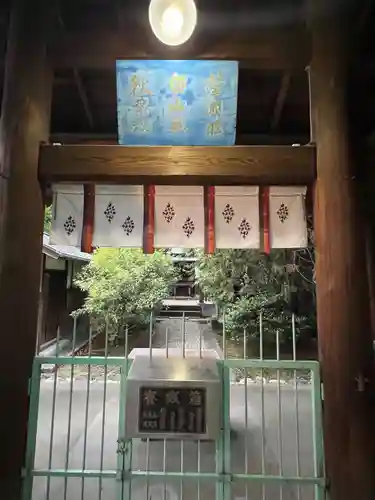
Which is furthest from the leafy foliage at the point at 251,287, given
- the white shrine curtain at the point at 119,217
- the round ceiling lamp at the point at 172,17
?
the round ceiling lamp at the point at 172,17

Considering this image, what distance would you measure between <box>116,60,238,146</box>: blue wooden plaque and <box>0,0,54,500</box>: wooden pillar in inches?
29.5

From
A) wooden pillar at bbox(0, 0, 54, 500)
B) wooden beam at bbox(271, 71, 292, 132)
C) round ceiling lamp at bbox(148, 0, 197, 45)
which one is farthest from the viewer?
wooden beam at bbox(271, 71, 292, 132)

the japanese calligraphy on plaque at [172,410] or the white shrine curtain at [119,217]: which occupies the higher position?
the white shrine curtain at [119,217]

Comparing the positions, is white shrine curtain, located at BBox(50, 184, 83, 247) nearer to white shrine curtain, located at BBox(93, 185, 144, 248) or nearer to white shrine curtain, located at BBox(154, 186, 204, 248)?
white shrine curtain, located at BBox(93, 185, 144, 248)

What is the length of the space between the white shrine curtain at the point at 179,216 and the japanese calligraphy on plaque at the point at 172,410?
4.30ft

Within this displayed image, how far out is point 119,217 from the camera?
3.64m

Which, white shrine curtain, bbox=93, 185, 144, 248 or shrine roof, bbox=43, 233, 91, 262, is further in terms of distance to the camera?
shrine roof, bbox=43, 233, 91, 262

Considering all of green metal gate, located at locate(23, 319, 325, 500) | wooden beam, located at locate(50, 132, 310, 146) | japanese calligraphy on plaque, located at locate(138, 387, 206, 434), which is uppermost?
wooden beam, located at locate(50, 132, 310, 146)

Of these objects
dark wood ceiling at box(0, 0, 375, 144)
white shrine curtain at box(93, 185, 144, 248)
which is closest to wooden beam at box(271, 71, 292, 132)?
dark wood ceiling at box(0, 0, 375, 144)

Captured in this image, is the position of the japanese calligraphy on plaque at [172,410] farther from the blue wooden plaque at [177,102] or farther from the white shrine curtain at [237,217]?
the blue wooden plaque at [177,102]

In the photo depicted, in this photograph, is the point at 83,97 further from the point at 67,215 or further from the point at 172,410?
the point at 172,410

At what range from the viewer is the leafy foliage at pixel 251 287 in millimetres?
9852

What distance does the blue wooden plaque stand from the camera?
132 inches

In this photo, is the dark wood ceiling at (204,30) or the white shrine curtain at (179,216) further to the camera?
the white shrine curtain at (179,216)
